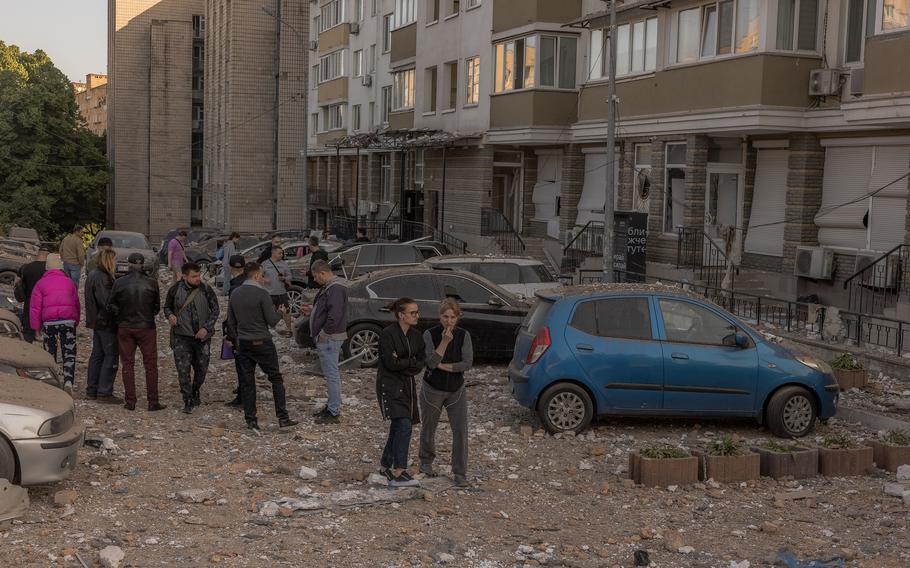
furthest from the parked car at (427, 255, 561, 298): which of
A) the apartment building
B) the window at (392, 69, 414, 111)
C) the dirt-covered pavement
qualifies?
the apartment building

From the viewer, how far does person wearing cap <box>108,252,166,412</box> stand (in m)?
12.6

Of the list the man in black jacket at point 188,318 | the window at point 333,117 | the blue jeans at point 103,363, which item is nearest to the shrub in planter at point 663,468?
the man in black jacket at point 188,318

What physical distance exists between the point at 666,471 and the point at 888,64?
10480 mm

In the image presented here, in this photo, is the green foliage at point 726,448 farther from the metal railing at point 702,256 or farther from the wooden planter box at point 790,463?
the metal railing at point 702,256

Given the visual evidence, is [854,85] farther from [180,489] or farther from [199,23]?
[199,23]

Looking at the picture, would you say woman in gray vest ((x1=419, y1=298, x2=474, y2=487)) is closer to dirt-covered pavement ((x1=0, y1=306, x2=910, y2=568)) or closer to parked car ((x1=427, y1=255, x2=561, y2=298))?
dirt-covered pavement ((x1=0, y1=306, x2=910, y2=568))

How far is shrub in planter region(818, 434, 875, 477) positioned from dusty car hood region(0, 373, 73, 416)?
23.4 feet

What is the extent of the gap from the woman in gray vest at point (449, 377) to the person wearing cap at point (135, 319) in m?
4.34

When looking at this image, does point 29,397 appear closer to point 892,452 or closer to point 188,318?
point 188,318

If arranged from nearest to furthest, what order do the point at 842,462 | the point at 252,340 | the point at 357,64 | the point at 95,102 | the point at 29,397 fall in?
the point at 29,397, the point at 842,462, the point at 252,340, the point at 357,64, the point at 95,102

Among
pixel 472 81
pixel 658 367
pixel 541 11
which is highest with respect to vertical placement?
pixel 541 11

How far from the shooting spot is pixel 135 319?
12.7 m

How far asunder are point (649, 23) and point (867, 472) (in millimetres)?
16407

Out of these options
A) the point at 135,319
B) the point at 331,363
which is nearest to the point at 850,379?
the point at 331,363
